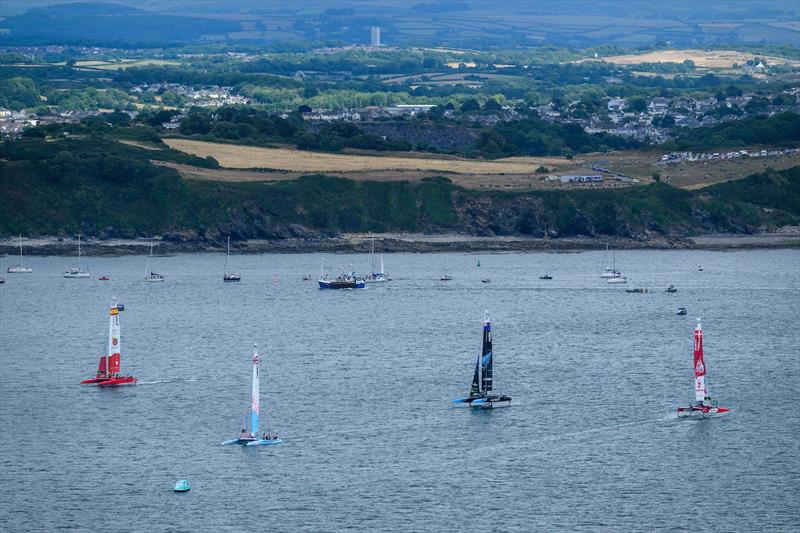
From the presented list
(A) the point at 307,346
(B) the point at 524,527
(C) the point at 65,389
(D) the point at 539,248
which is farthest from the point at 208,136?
(B) the point at 524,527

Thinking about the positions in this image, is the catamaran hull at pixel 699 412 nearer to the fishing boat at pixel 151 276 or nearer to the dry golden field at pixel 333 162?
the fishing boat at pixel 151 276

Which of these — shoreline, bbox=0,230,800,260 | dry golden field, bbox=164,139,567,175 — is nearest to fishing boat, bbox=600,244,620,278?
shoreline, bbox=0,230,800,260

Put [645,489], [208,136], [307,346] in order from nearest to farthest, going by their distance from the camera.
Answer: [645,489]
[307,346]
[208,136]

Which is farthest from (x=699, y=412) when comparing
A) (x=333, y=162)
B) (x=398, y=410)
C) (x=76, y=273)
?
(x=333, y=162)

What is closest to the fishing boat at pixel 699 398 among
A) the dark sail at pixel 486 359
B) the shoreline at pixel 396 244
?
the dark sail at pixel 486 359

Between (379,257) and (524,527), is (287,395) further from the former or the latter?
(379,257)

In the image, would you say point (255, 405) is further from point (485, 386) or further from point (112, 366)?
point (112, 366)

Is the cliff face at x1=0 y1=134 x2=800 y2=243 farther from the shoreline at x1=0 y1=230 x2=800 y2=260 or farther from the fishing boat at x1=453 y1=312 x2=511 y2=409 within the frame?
the fishing boat at x1=453 y1=312 x2=511 y2=409
